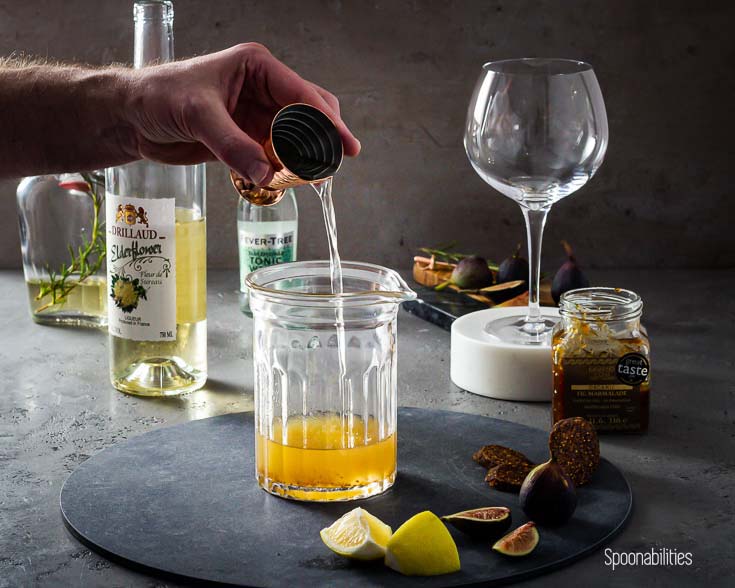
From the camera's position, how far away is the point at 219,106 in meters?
0.94

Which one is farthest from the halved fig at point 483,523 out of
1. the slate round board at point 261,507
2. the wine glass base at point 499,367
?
the wine glass base at point 499,367

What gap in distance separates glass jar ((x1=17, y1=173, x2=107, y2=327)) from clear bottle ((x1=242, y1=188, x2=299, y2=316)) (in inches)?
8.3

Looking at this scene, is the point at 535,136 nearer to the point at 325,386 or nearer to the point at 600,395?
the point at 600,395

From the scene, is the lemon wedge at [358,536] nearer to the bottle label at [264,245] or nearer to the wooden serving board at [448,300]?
the wooden serving board at [448,300]

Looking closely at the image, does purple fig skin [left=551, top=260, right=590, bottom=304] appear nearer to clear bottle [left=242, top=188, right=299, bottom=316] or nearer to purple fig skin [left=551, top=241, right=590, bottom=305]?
purple fig skin [left=551, top=241, right=590, bottom=305]

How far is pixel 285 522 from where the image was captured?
854 mm

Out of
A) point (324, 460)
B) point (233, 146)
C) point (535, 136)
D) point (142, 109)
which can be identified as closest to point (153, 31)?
point (142, 109)

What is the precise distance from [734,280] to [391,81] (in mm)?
700

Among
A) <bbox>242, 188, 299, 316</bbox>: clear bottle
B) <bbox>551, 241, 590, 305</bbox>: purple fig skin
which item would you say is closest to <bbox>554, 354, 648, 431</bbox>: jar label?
<bbox>551, 241, 590, 305</bbox>: purple fig skin

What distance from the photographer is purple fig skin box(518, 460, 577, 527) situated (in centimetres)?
84

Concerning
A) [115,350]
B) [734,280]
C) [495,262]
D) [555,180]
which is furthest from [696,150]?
[115,350]

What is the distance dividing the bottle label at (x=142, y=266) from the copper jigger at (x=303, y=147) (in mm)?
214

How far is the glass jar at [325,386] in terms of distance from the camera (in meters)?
0.90

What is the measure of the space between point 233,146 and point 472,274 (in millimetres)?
781
